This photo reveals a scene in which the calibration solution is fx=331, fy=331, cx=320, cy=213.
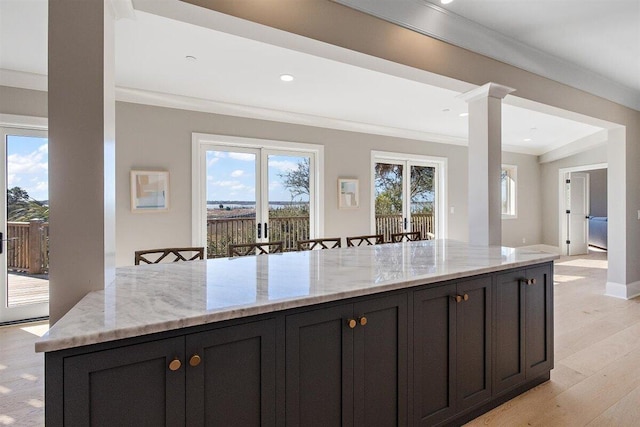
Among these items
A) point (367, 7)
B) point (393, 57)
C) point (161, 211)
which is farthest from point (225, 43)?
point (161, 211)

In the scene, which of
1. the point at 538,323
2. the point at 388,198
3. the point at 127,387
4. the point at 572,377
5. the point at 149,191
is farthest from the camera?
the point at 388,198

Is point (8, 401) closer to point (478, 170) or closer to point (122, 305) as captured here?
point (122, 305)

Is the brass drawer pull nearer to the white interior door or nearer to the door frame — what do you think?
the door frame

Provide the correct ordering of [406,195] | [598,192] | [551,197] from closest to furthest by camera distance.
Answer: [406,195] < [551,197] < [598,192]

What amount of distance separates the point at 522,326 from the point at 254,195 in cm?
366

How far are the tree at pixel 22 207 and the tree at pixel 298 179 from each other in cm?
289

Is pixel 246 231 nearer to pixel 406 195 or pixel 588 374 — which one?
pixel 406 195

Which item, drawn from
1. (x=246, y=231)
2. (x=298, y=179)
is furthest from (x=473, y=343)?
(x=298, y=179)

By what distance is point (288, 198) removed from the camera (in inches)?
200

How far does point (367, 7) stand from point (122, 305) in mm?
2223

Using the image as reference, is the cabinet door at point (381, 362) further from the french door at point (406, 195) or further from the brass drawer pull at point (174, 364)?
the french door at point (406, 195)

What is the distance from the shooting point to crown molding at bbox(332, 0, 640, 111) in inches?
90.4

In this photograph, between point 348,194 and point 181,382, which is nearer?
point 181,382

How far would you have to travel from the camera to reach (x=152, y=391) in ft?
3.52
